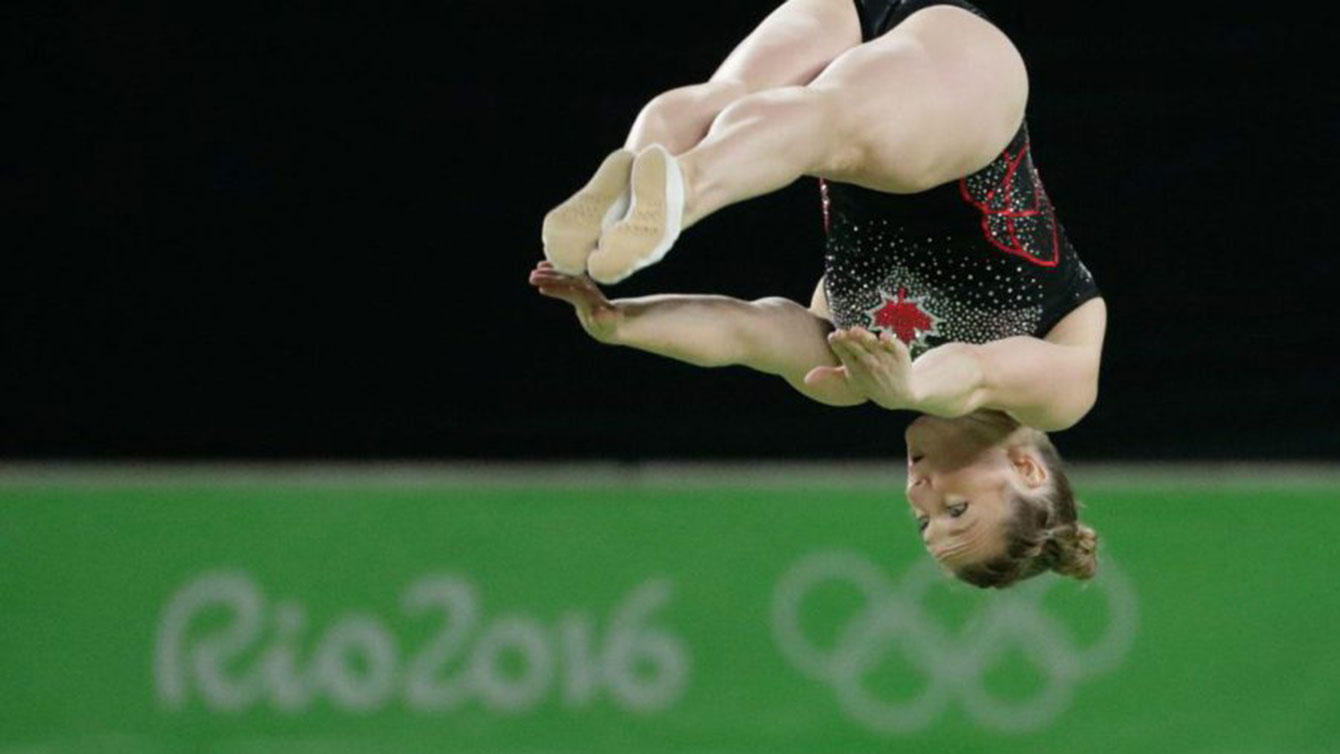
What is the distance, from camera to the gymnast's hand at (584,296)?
327 cm

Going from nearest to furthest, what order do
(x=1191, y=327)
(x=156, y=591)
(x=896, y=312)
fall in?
(x=896, y=312) < (x=156, y=591) < (x=1191, y=327)

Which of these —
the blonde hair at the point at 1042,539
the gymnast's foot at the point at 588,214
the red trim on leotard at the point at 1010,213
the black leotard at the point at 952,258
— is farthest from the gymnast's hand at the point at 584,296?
the blonde hair at the point at 1042,539

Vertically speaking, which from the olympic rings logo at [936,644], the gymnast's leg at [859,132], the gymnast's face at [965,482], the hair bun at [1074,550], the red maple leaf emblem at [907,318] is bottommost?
the olympic rings logo at [936,644]

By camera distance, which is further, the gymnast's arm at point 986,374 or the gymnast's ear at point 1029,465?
the gymnast's ear at point 1029,465

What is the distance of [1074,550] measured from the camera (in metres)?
3.72

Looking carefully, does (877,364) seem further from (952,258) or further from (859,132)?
(952,258)

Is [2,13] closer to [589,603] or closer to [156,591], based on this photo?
[156,591]

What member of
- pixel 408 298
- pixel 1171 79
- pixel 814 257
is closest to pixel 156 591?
pixel 408 298

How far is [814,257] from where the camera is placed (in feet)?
19.5

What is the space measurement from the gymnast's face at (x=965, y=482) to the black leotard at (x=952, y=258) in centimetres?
15

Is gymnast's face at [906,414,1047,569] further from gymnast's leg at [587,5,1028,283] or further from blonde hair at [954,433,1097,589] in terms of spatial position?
gymnast's leg at [587,5,1028,283]

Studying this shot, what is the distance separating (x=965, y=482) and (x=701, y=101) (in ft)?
2.54

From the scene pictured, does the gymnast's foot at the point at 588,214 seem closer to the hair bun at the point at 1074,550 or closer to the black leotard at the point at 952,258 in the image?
the black leotard at the point at 952,258

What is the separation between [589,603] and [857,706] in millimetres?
706
